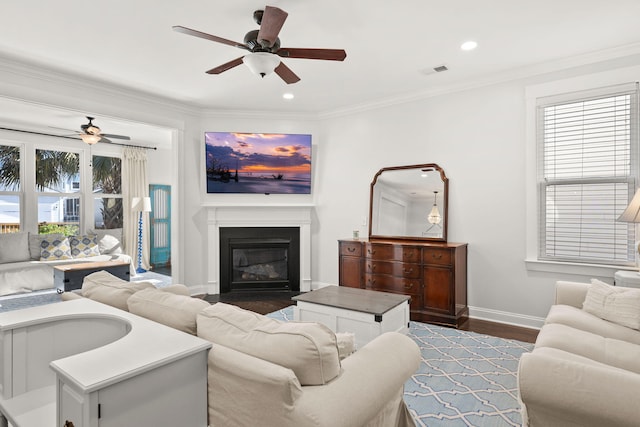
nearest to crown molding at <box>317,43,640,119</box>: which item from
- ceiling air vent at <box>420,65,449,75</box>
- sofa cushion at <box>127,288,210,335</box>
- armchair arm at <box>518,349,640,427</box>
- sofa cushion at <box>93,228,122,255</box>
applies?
ceiling air vent at <box>420,65,449,75</box>

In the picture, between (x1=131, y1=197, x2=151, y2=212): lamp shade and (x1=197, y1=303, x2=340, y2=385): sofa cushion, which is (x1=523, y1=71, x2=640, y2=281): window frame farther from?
(x1=131, y1=197, x2=151, y2=212): lamp shade

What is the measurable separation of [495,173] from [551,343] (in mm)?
2398

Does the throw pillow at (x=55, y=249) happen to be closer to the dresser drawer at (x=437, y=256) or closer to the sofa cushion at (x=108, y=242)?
the sofa cushion at (x=108, y=242)

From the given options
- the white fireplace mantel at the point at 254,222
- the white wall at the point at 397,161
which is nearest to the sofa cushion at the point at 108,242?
the white wall at the point at 397,161

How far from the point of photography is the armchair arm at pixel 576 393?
1.29 m

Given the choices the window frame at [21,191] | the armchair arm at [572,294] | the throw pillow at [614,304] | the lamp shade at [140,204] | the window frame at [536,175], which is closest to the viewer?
the throw pillow at [614,304]

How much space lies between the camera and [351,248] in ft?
15.3

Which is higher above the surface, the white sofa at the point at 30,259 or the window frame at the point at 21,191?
the window frame at the point at 21,191

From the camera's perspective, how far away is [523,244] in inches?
152

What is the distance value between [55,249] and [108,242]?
2.72 ft

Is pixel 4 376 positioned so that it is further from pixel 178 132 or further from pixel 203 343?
pixel 178 132

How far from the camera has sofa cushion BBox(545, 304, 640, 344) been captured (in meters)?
2.26

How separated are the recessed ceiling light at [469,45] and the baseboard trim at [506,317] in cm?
280

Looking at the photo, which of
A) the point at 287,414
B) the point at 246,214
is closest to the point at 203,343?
the point at 287,414
